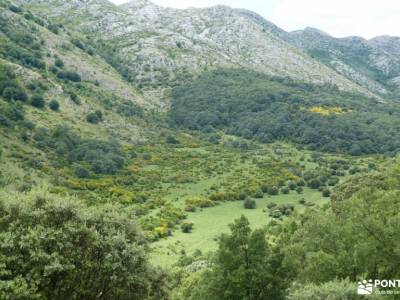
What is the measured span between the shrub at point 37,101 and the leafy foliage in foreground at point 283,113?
53.2 m

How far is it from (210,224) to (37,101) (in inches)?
2181

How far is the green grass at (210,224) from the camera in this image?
53.1 metres

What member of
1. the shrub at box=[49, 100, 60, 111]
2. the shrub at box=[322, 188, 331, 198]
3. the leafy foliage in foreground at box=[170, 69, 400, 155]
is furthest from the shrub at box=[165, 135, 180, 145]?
the shrub at box=[322, 188, 331, 198]

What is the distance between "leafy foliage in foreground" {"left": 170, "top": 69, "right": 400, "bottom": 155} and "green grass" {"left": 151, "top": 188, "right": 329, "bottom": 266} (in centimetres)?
5224

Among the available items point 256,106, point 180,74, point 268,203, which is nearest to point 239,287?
point 268,203

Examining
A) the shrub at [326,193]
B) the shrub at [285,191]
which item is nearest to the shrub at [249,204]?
the shrub at [285,191]

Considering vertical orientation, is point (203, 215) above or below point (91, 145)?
below

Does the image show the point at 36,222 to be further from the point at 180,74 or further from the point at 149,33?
the point at 149,33

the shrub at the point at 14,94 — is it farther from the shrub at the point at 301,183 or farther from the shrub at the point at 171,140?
the shrub at the point at 301,183

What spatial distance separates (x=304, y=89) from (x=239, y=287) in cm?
16236

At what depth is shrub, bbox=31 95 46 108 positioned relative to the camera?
9574 cm

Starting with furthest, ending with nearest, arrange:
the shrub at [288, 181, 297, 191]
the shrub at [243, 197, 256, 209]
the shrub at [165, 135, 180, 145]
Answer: the shrub at [165, 135, 180, 145], the shrub at [288, 181, 297, 191], the shrub at [243, 197, 256, 209]

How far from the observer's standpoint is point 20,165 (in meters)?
68.4

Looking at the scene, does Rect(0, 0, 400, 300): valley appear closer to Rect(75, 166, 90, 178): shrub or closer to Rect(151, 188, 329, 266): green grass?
Rect(75, 166, 90, 178): shrub
